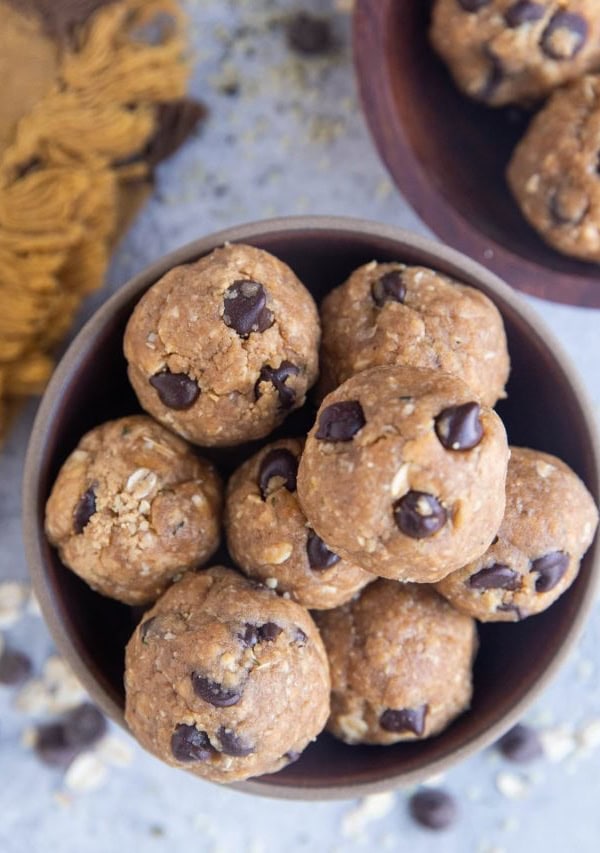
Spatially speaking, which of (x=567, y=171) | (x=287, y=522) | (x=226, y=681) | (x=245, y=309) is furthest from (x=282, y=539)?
(x=567, y=171)

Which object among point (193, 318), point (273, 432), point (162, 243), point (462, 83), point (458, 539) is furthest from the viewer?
point (162, 243)

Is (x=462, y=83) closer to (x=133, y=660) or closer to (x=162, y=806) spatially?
(x=133, y=660)

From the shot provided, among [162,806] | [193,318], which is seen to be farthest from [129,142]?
[162,806]

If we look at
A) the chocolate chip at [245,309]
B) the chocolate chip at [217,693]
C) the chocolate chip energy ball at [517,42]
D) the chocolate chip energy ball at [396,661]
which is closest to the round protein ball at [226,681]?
the chocolate chip at [217,693]

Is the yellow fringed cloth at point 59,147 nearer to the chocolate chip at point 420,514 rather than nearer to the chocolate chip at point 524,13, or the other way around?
the chocolate chip at point 524,13

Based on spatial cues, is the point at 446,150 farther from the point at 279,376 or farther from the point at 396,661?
the point at 396,661

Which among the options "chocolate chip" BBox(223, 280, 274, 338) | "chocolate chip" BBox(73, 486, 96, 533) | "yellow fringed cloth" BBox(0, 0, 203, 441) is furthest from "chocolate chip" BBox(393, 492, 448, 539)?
"yellow fringed cloth" BBox(0, 0, 203, 441)
